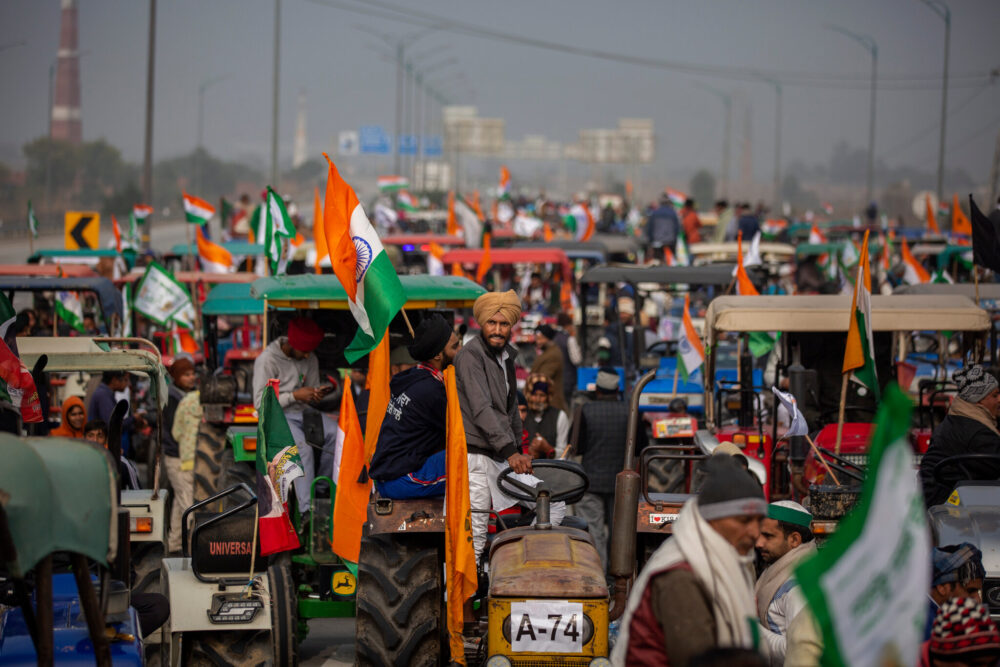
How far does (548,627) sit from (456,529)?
3.40ft

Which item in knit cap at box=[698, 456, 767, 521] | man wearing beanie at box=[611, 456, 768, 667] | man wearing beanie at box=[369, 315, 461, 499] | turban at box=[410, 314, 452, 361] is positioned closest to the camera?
man wearing beanie at box=[611, 456, 768, 667]

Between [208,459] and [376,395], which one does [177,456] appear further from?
[376,395]

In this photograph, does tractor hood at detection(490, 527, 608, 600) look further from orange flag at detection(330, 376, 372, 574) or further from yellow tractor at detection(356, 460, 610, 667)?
orange flag at detection(330, 376, 372, 574)

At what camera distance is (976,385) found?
7961 mm

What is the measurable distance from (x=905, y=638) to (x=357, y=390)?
790cm

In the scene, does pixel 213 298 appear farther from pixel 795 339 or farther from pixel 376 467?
pixel 376 467

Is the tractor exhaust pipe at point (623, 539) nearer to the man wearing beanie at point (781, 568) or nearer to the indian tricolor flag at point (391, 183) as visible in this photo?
the man wearing beanie at point (781, 568)

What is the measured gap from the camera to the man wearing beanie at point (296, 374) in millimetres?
→ 9750

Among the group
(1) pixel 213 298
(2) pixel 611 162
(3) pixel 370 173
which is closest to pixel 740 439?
(1) pixel 213 298

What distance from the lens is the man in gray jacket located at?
22.6 feet

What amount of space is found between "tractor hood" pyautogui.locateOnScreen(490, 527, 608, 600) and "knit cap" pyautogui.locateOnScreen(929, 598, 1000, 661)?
1.54m

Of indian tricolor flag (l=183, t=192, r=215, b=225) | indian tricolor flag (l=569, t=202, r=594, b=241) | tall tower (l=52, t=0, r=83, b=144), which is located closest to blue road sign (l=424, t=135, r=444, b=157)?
tall tower (l=52, t=0, r=83, b=144)

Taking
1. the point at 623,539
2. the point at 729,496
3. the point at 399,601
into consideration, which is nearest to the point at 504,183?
the point at 399,601

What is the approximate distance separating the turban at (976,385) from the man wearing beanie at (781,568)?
233cm
